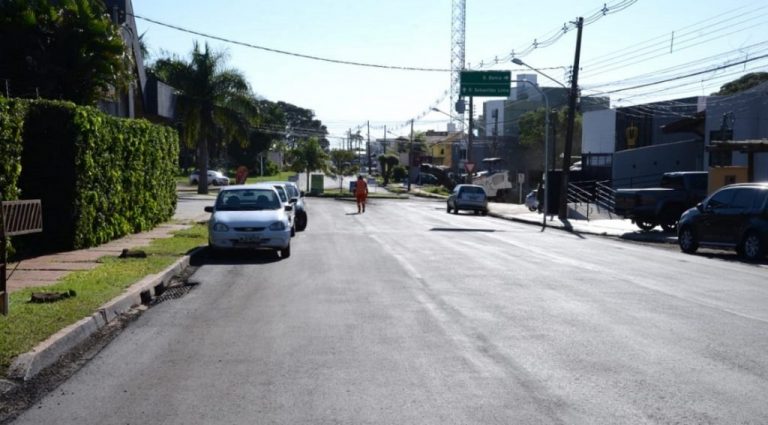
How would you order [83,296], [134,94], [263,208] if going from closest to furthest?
[83,296] → [263,208] → [134,94]

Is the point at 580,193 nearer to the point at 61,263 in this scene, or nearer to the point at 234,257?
the point at 234,257

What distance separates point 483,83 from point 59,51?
24.4 m

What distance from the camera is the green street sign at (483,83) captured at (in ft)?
138

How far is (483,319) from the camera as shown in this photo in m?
10.1

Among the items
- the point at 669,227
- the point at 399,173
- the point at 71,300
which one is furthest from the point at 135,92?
the point at 399,173

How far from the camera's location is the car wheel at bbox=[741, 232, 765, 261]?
63.2 ft

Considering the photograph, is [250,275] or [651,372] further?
[250,275]

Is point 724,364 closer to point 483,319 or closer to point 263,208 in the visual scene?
point 483,319

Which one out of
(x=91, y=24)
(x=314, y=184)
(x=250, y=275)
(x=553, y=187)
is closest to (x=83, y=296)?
(x=250, y=275)

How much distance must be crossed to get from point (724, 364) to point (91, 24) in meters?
19.4

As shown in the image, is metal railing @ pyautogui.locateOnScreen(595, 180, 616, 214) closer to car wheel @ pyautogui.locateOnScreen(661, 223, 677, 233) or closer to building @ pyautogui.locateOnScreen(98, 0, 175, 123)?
car wheel @ pyautogui.locateOnScreen(661, 223, 677, 233)

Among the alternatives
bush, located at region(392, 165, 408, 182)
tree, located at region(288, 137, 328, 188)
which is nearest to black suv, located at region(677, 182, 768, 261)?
tree, located at region(288, 137, 328, 188)

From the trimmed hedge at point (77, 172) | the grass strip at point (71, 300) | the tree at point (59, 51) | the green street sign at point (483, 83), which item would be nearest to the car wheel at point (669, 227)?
the green street sign at point (483, 83)

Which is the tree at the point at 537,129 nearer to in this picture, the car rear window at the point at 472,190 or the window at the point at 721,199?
the car rear window at the point at 472,190
